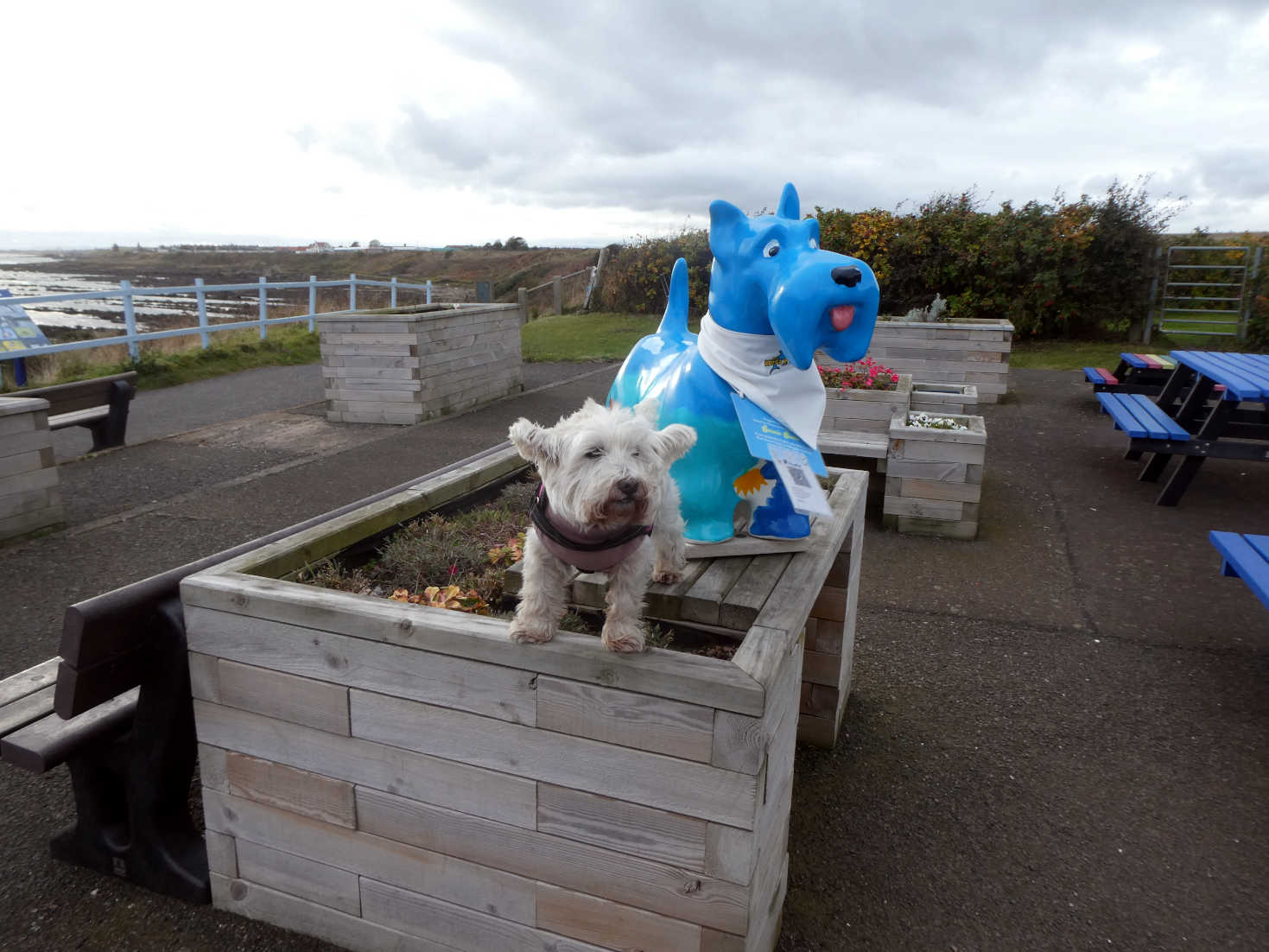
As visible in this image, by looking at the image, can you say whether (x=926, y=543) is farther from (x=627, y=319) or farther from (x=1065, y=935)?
(x=627, y=319)

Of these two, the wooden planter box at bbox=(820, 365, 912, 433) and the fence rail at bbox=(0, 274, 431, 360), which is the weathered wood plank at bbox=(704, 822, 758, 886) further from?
the fence rail at bbox=(0, 274, 431, 360)

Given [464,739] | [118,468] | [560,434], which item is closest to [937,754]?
[464,739]

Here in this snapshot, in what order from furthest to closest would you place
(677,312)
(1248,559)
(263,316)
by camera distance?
(263,316) → (1248,559) → (677,312)

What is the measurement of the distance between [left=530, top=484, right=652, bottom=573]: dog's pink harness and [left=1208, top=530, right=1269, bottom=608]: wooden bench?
3036 millimetres

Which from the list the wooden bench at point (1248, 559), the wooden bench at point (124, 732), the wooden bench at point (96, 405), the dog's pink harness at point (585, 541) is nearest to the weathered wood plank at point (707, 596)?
the dog's pink harness at point (585, 541)

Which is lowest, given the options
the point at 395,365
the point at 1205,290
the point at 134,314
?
the point at 395,365

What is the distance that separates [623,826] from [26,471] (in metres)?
5.70

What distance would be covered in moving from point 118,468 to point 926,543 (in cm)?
696

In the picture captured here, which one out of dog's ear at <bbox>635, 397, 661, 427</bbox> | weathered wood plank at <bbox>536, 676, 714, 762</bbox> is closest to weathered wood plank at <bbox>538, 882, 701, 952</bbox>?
weathered wood plank at <bbox>536, 676, 714, 762</bbox>

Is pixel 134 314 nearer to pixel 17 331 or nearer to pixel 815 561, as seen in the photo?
pixel 17 331

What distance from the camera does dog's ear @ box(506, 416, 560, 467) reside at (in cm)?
204

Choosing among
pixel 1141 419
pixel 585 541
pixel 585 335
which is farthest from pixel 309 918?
pixel 585 335

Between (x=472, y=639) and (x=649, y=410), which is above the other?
(x=649, y=410)

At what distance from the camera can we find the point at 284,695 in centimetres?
245
